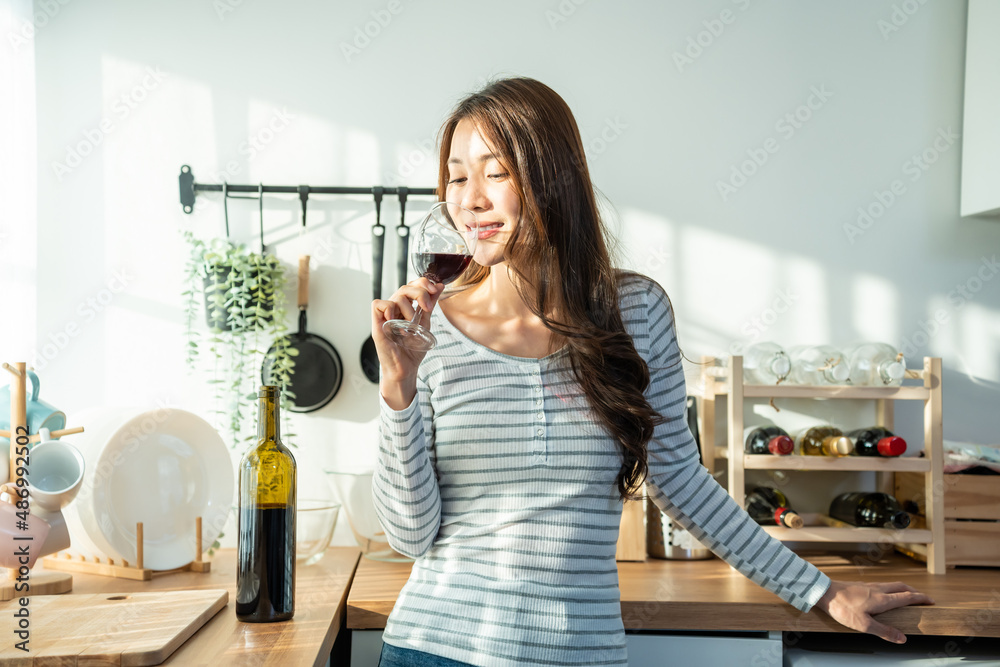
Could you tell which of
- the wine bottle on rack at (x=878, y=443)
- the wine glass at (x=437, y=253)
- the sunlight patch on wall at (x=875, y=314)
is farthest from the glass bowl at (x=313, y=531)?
the sunlight patch on wall at (x=875, y=314)

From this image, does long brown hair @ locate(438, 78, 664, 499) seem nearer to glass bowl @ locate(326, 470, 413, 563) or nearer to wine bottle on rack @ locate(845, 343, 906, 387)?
glass bowl @ locate(326, 470, 413, 563)

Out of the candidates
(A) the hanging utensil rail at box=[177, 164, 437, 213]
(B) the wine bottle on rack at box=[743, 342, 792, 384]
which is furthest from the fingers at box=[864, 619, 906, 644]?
(A) the hanging utensil rail at box=[177, 164, 437, 213]

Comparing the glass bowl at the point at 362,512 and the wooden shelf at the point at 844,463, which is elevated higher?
the wooden shelf at the point at 844,463

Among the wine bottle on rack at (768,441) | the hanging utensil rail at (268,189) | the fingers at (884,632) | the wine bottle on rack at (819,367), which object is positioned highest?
the hanging utensil rail at (268,189)

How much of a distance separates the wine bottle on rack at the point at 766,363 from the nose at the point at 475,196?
894mm

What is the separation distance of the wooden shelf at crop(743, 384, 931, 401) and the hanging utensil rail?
33.4 inches

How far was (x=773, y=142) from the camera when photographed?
1.88m

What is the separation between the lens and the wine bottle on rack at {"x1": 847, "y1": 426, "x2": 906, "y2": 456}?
158cm

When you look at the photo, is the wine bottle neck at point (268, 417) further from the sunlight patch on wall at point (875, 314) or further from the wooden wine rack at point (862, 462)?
the sunlight patch on wall at point (875, 314)

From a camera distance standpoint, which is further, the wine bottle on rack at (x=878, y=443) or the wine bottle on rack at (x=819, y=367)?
the wine bottle on rack at (x=819, y=367)

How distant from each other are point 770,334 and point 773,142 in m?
0.46

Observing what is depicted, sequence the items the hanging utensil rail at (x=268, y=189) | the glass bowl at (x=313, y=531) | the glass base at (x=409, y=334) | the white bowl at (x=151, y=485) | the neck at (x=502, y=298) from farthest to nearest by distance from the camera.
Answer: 1. the hanging utensil rail at (x=268, y=189)
2. the glass bowl at (x=313, y=531)
3. the white bowl at (x=151, y=485)
4. the neck at (x=502, y=298)
5. the glass base at (x=409, y=334)

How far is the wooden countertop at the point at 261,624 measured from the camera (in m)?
1.00

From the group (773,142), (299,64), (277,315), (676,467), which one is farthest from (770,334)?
(299,64)
